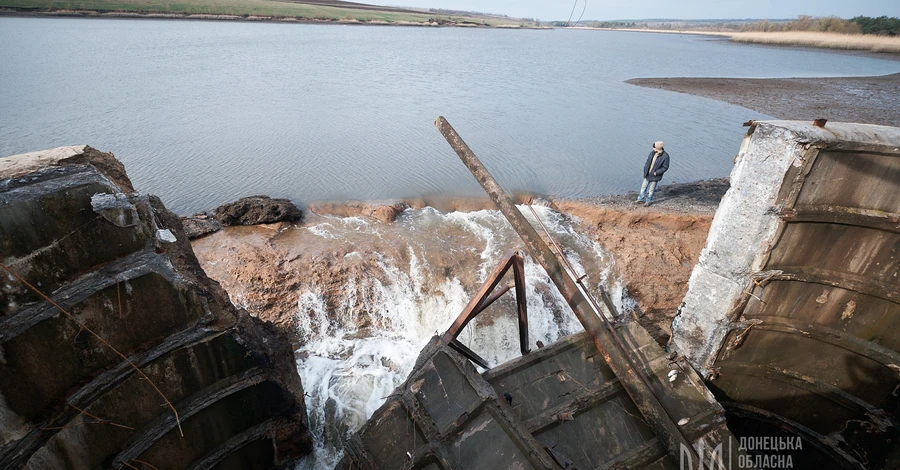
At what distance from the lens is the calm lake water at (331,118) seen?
40.8ft

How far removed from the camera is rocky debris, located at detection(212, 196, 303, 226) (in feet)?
30.5

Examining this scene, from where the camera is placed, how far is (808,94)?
930 inches

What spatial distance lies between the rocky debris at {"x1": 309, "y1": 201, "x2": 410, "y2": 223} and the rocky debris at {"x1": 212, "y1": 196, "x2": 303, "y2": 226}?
0.77 metres

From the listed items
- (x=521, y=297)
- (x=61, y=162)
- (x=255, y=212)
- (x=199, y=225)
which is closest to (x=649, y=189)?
(x=521, y=297)

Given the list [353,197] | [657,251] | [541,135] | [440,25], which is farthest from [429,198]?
[440,25]

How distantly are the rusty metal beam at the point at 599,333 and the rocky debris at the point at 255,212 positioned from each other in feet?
19.6

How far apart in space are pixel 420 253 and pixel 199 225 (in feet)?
15.8

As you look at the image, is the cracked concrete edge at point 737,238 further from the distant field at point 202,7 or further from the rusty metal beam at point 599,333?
the distant field at point 202,7

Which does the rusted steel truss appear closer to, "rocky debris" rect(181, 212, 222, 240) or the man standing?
"rocky debris" rect(181, 212, 222, 240)

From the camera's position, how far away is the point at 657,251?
29.4ft

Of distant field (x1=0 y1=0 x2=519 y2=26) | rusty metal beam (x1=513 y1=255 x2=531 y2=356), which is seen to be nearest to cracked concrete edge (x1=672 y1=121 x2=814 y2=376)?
rusty metal beam (x1=513 y1=255 x2=531 y2=356)

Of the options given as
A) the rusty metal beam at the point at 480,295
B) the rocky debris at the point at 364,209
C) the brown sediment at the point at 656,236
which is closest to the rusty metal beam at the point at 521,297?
the rusty metal beam at the point at 480,295

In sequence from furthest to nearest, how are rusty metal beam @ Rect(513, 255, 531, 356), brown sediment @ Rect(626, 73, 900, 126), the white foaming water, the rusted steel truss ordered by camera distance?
brown sediment @ Rect(626, 73, 900, 126), the white foaming water, rusty metal beam @ Rect(513, 255, 531, 356), the rusted steel truss

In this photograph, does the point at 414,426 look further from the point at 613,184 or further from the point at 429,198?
the point at 613,184
